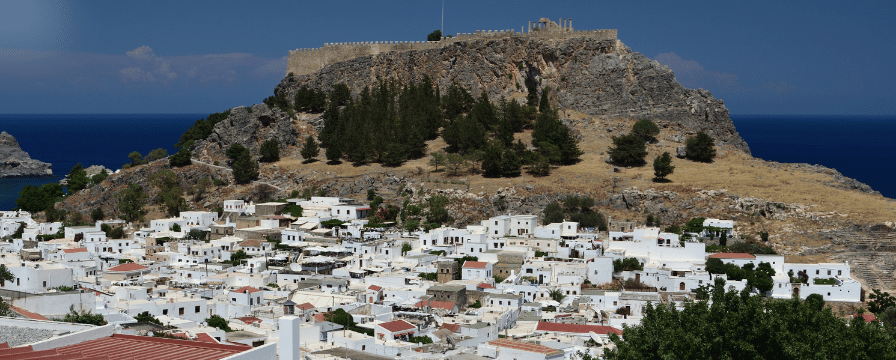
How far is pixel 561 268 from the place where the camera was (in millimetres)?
37562

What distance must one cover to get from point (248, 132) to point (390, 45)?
12.5 meters

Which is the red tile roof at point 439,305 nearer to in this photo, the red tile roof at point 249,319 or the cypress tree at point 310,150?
the red tile roof at point 249,319

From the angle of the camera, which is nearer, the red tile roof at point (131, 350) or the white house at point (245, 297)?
the red tile roof at point (131, 350)

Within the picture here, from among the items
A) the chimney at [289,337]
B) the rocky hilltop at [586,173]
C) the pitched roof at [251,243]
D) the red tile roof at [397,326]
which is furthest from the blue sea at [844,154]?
the chimney at [289,337]

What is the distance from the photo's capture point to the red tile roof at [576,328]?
2875cm

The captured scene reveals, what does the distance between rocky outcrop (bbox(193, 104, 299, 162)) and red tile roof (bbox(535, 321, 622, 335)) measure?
34631 mm

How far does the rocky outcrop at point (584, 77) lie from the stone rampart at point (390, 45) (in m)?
0.54

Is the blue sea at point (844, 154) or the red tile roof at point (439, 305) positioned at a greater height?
the blue sea at point (844, 154)

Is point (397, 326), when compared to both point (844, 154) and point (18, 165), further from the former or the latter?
point (844, 154)

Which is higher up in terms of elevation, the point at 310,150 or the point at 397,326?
the point at 310,150

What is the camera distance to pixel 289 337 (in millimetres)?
12227

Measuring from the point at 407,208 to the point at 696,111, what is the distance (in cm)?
2127

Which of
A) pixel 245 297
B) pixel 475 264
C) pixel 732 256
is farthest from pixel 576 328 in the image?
pixel 732 256

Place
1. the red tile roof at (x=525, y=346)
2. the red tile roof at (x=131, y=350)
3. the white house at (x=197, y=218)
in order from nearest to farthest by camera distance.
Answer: the red tile roof at (x=131, y=350) < the red tile roof at (x=525, y=346) < the white house at (x=197, y=218)
